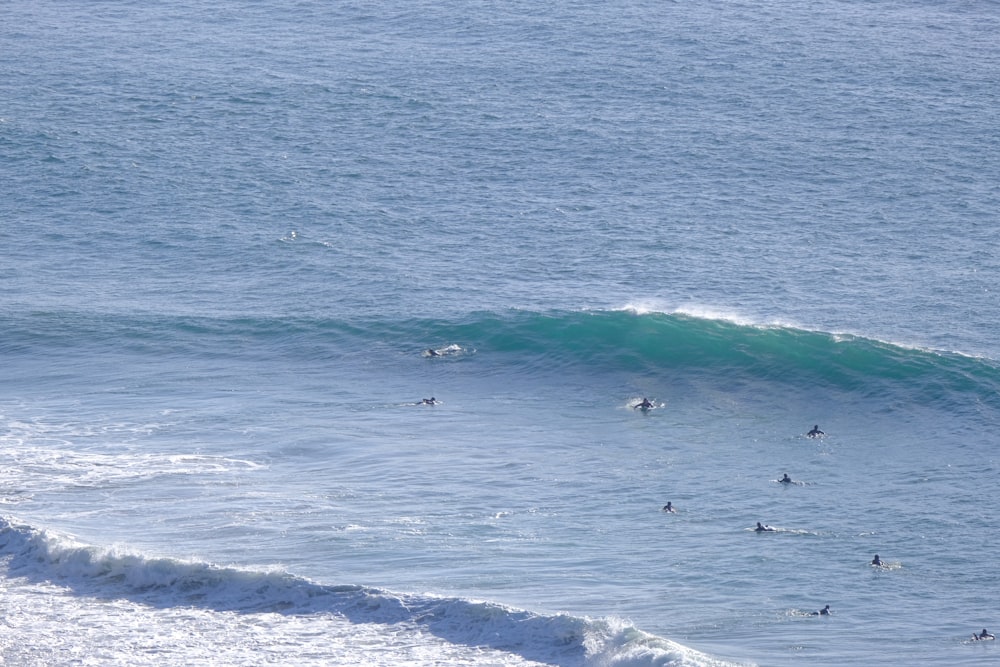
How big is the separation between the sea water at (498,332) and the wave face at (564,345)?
0.72ft

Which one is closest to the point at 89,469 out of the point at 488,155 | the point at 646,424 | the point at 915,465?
the point at 646,424

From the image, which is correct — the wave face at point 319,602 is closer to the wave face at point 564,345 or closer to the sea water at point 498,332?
the sea water at point 498,332

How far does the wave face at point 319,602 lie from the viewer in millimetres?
36375

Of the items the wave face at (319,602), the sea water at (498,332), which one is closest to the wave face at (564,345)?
the sea water at (498,332)

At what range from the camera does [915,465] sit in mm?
51656

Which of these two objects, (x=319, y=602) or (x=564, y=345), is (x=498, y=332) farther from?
(x=319, y=602)

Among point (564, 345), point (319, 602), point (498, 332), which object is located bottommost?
point (319, 602)

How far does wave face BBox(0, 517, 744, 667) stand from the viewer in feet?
119

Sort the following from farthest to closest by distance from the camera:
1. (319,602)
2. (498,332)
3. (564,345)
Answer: (498,332), (564,345), (319,602)

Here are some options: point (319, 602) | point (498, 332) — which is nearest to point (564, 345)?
point (498, 332)

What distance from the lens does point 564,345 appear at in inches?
2515

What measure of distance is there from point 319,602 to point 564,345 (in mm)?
26439

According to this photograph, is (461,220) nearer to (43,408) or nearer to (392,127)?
(392,127)

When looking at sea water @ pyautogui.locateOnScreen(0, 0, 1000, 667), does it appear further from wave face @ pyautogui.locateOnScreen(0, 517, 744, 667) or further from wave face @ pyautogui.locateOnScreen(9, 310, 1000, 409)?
wave face @ pyautogui.locateOnScreen(9, 310, 1000, 409)
